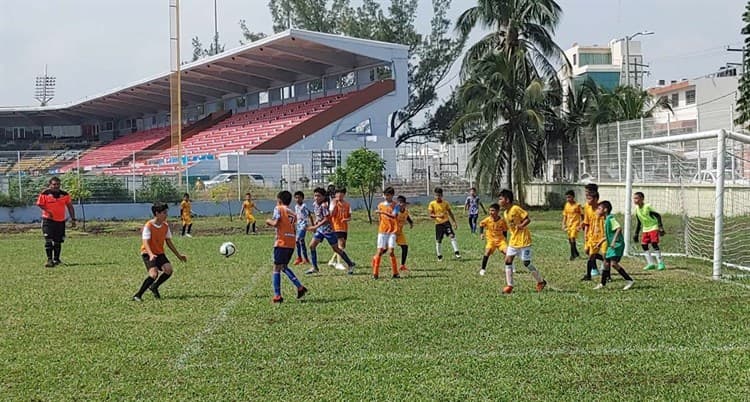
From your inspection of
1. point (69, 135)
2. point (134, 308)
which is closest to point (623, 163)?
point (134, 308)

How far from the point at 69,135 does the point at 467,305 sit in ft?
244

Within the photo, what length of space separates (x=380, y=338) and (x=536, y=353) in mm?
1736

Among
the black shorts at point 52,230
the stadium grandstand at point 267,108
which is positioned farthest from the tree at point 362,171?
the black shorts at point 52,230

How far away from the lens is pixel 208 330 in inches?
372

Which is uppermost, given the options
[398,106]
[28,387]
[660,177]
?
[398,106]

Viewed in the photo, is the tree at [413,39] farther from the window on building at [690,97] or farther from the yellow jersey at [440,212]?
the yellow jersey at [440,212]

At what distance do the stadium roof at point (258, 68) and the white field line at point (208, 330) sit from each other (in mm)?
32526

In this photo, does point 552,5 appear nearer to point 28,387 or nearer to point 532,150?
point 532,150

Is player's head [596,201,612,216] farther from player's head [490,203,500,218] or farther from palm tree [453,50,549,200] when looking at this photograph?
palm tree [453,50,549,200]

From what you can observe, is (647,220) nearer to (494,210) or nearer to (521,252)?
(494,210)

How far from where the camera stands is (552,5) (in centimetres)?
3469

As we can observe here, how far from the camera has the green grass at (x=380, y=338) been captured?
686 cm

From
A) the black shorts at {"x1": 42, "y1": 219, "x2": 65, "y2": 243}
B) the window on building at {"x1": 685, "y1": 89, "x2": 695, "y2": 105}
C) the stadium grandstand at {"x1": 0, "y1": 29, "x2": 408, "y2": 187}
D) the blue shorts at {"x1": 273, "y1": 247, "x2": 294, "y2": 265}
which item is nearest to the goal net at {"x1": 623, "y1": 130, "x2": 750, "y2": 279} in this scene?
the blue shorts at {"x1": 273, "y1": 247, "x2": 294, "y2": 265}

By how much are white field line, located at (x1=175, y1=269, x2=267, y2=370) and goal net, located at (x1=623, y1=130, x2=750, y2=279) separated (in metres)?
7.42
